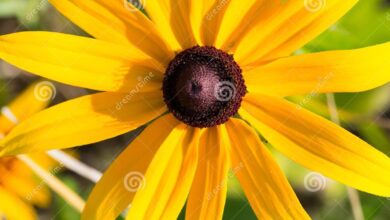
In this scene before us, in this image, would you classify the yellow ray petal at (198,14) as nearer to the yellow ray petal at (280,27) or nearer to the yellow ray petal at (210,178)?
the yellow ray petal at (280,27)

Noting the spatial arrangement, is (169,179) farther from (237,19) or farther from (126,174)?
(237,19)

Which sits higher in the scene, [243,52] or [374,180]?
[243,52]

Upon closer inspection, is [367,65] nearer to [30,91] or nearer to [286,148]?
[286,148]

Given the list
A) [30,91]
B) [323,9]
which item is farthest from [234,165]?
[30,91]

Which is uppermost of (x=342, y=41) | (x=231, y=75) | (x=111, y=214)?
(x=342, y=41)

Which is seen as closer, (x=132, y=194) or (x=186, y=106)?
(x=186, y=106)

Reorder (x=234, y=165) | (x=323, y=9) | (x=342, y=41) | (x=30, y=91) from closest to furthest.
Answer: (x=323, y=9) < (x=234, y=165) < (x=342, y=41) < (x=30, y=91)

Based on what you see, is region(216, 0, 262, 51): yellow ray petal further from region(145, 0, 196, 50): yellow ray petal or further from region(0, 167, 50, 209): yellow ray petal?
region(0, 167, 50, 209): yellow ray petal
